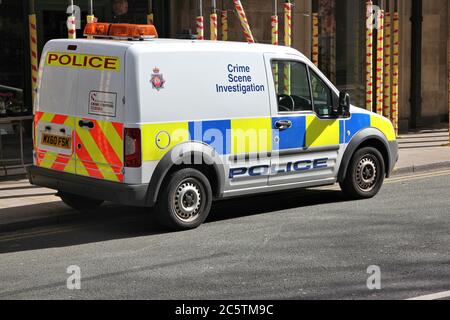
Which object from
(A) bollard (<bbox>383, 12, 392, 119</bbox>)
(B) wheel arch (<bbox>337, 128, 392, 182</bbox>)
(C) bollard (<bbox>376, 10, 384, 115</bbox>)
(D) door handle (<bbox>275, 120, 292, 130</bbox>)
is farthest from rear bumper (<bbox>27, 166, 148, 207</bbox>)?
(A) bollard (<bbox>383, 12, 392, 119</bbox>)

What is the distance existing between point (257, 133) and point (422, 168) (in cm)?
495

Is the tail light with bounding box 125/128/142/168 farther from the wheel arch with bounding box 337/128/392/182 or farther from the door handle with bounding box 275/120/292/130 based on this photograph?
the wheel arch with bounding box 337/128/392/182

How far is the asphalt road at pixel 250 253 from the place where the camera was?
6.88 meters

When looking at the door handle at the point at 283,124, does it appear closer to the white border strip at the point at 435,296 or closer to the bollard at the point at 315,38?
the white border strip at the point at 435,296

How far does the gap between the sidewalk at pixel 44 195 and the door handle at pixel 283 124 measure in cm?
254

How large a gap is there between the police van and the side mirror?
14 mm

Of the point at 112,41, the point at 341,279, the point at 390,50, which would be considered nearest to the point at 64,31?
the point at 112,41

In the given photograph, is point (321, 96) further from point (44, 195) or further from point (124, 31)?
point (44, 195)

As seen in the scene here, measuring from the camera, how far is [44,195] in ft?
36.9

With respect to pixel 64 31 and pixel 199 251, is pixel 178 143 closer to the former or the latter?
pixel 199 251

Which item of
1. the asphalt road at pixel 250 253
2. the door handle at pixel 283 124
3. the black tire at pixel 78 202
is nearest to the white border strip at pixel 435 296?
the asphalt road at pixel 250 253

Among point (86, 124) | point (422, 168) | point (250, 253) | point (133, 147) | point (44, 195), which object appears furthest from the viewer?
point (422, 168)

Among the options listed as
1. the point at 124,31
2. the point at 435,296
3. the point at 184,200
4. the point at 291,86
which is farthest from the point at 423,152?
the point at 435,296

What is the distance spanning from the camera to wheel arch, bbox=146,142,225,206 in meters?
8.96
